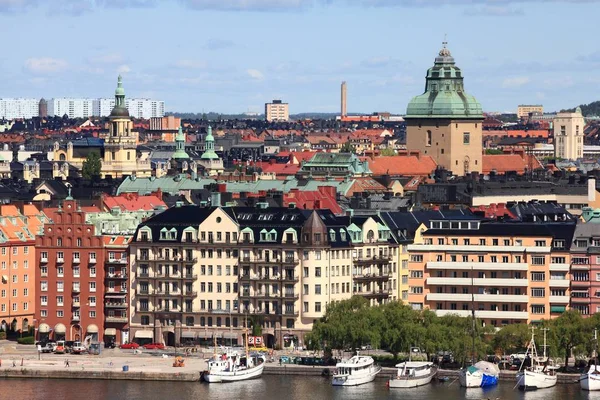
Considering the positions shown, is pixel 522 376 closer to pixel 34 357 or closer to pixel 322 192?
pixel 34 357

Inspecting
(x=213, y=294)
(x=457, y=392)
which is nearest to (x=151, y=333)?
(x=213, y=294)

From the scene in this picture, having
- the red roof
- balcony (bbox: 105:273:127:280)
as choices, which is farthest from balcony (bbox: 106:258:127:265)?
the red roof

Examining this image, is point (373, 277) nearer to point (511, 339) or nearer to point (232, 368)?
point (511, 339)

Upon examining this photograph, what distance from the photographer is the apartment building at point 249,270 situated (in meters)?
91.3

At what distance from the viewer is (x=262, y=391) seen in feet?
268

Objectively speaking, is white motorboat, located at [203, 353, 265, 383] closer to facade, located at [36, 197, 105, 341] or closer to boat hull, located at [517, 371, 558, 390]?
boat hull, located at [517, 371, 558, 390]

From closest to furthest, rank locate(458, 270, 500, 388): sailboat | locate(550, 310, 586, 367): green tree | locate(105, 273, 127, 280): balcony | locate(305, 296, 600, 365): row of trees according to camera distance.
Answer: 1. locate(458, 270, 500, 388): sailboat
2. locate(550, 310, 586, 367): green tree
3. locate(305, 296, 600, 365): row of trees
4. locate(105, 273, 127, 280): balcony

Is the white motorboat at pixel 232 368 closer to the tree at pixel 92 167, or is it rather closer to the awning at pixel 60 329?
the awning at pixel 60 329

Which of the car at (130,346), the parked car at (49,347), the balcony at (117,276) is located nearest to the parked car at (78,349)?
the parked car at (49,347)

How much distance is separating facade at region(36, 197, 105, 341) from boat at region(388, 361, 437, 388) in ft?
52.7

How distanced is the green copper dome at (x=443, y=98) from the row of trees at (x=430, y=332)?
8710cm

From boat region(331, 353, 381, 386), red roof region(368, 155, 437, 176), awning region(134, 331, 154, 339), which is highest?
red roof region(368, 155, 437, 176)

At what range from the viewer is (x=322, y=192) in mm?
116438

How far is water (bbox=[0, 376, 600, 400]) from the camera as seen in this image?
80062mm
